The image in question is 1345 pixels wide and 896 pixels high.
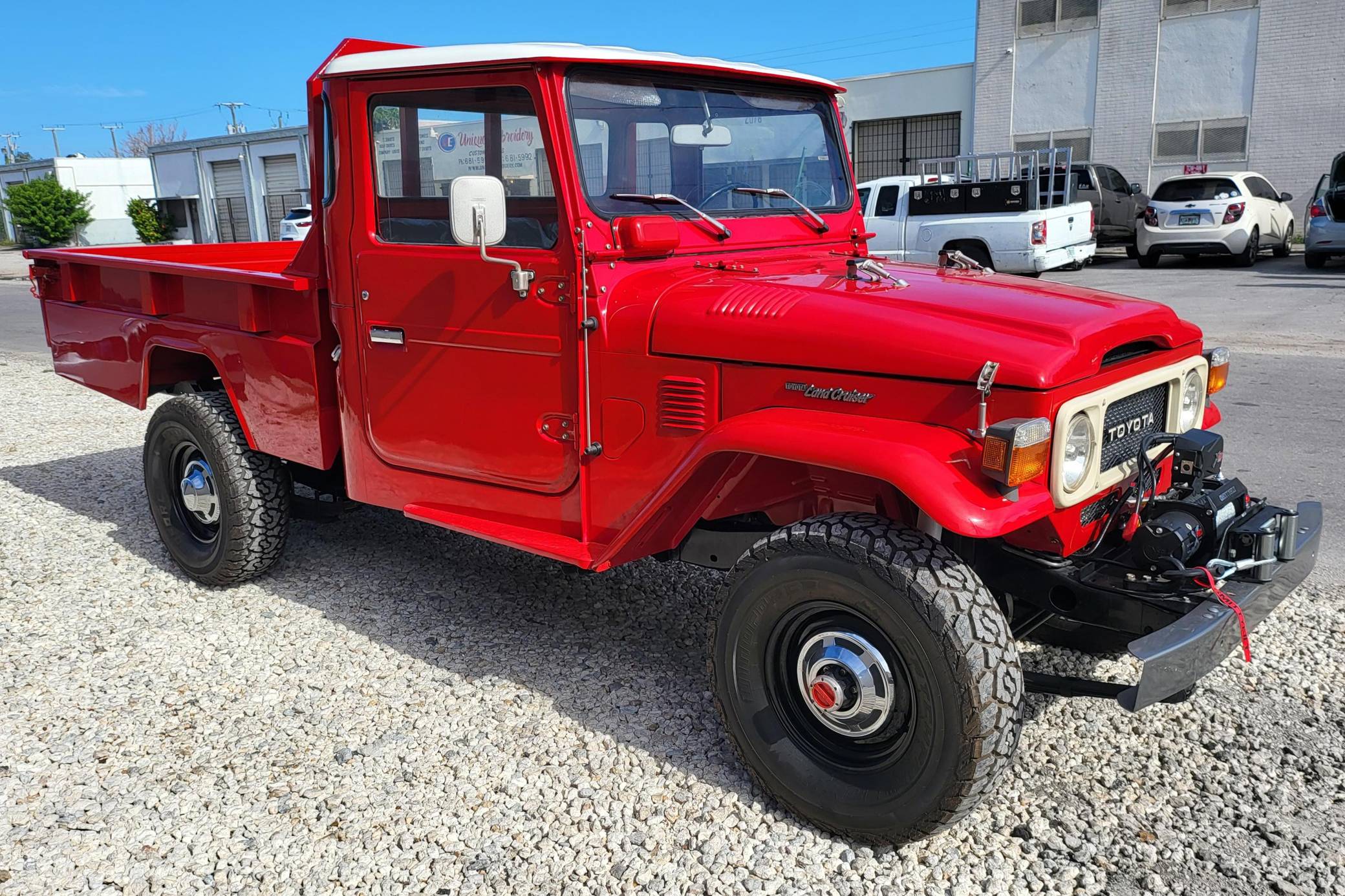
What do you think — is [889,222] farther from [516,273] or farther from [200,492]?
[516,273]

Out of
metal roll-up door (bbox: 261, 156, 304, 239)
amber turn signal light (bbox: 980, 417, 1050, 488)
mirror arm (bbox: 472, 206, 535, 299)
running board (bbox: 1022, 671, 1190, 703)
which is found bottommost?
running board (bbox: 1022, 671, 1190, 703)

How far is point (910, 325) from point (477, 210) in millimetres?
1259

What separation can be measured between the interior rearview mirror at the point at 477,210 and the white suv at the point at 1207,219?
1783 cm

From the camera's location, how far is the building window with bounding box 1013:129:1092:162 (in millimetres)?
25281

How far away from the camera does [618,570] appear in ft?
15.7

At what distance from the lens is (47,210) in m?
41.2

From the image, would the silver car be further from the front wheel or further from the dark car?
the front wheel

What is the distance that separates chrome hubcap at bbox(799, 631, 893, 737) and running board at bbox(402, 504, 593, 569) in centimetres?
84

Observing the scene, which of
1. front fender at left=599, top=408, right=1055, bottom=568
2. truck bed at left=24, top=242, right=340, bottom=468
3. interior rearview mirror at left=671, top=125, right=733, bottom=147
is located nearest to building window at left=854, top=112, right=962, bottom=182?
truck bed at left=24, top=242, right=340, bottom=468

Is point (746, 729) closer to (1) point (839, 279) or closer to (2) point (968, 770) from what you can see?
(2) point (968, 770)

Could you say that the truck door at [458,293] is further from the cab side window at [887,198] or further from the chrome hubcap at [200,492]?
the cab side window at [887,198]

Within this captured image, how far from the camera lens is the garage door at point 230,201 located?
1459 inches

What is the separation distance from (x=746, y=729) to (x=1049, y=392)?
1221 millimetres

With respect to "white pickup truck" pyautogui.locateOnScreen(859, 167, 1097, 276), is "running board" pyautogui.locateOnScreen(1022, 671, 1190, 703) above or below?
below
